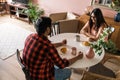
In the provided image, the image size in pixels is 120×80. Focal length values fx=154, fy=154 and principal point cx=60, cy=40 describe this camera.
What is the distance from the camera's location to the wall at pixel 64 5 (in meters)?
3.89

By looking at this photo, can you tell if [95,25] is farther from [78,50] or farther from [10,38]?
[10,38]

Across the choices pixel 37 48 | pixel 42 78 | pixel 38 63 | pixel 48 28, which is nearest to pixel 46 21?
pixel 48 28

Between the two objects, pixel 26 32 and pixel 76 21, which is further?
pixel 26 32

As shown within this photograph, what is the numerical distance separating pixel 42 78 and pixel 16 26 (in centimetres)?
326

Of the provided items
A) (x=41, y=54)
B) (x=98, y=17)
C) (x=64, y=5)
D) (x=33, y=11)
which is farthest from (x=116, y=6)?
(x=41, y=54)

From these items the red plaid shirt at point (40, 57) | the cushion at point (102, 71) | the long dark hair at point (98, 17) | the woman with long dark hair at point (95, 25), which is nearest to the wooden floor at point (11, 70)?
the cushion at point (102, 71)

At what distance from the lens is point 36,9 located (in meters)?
4.59

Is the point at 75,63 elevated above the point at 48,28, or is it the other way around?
the point at 48,28

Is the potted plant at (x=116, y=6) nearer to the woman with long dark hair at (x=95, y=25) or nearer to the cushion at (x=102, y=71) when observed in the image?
the woman with long dark hair at (x=95, y=25)

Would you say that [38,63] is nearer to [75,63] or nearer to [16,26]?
[75,63]

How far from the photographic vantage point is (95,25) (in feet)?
8.90

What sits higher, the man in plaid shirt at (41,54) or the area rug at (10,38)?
the man in plaid shirt at (41,54)

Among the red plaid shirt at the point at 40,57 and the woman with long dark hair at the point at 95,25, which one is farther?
the woman with long dark hair at the point at 95,25

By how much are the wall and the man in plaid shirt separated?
2477 mm
